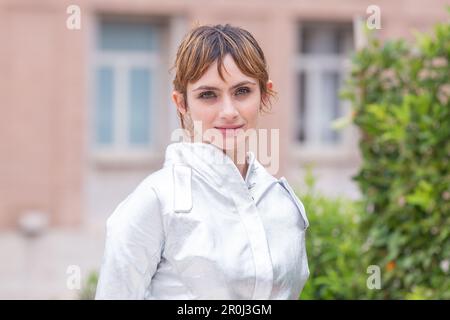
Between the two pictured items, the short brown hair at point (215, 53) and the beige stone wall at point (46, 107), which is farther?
the beige stone wall at point (46, 107)

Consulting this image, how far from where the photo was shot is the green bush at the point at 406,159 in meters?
4.17

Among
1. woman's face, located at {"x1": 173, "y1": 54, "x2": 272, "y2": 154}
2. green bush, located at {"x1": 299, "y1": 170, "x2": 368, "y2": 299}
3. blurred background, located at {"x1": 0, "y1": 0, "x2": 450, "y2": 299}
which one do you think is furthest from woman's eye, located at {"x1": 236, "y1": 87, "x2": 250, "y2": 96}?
blurred background, located at {"x1": 0, "y1": 0, "x2": 450, "y2": 299}

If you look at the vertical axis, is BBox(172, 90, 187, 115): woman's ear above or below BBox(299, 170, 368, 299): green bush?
above

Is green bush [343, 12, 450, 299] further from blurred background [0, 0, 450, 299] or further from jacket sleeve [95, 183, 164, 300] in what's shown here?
blurred background [0, 0, 450, 299]

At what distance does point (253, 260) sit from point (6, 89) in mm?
12524

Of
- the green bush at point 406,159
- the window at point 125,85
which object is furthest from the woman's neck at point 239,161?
the window at point 125,85

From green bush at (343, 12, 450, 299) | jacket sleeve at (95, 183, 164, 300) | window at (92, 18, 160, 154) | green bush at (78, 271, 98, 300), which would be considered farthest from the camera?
window at (92, 18, 160, 154)

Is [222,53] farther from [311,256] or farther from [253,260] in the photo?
[311,256]

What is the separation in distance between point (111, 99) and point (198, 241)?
43.7 ft

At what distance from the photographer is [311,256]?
181 inches

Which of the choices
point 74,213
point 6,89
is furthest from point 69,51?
point 74,213

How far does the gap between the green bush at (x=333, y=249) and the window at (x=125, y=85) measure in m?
10.2

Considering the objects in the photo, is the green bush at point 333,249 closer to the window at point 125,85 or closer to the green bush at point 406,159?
the green bush at point 406,159

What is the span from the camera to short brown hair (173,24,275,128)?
6.25 ft
